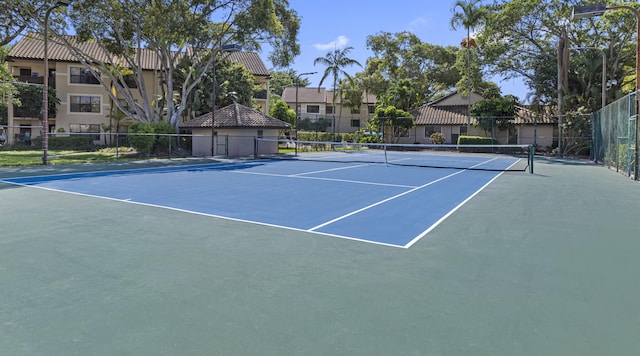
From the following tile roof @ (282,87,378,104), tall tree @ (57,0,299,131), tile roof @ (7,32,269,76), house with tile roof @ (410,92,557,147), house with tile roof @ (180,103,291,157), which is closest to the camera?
tall tree @ (57,0,299,131)

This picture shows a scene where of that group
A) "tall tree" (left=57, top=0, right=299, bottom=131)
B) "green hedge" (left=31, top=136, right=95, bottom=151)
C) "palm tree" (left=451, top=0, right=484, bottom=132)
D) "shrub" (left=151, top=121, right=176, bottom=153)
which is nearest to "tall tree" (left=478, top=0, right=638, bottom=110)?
"palm tree" (left=451, top=0, right=484, bottom=132)

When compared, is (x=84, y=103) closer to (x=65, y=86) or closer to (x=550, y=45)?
(x=65, y=86)

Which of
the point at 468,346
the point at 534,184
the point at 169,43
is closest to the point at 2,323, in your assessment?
the point at 468,346

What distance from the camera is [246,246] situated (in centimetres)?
629

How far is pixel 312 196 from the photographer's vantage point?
1152cm

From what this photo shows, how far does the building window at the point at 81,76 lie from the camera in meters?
41.0

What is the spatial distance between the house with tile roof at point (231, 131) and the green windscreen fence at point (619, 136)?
20552 mm

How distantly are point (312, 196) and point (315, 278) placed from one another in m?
6.65

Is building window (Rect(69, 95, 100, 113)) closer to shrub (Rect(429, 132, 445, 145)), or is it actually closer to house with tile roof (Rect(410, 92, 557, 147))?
house with tile roof (Rect(410, 92, 557, 147))

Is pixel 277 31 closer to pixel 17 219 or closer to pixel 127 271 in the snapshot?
pixel 17 219

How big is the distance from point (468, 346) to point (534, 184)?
13005mm

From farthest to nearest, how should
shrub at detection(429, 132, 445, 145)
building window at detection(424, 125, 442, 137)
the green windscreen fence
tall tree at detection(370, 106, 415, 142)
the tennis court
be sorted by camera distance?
building window at detection(424, 125, 442, 137)
shrub at detection(429, 132, 445, 145)
tall tree at detection(370, 106, 415, 142)
the green windscreen fence
the tennis court

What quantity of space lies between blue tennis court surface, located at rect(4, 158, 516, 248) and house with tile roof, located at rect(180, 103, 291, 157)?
1421 cm

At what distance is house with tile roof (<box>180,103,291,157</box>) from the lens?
105 feet
